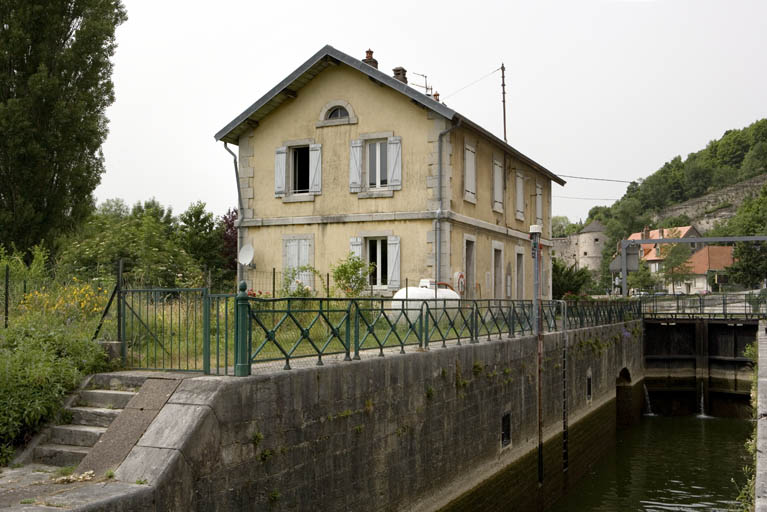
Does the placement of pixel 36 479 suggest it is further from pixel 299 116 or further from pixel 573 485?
pixel 299 116

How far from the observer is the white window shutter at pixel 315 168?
19.0m

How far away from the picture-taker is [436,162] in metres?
17.8

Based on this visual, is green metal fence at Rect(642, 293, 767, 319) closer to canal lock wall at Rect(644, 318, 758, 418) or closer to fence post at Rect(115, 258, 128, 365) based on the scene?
canal lock wall at Rect(644, 318, 758, 418)

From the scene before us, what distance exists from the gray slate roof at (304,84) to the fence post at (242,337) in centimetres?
1113

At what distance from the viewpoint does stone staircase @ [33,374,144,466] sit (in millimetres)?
7020

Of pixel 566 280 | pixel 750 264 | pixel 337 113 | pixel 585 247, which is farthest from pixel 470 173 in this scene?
pixel 585 247

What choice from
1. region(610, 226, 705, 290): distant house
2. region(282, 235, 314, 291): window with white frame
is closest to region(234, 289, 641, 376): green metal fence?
region(282, 235, 314, 291): window with white frame

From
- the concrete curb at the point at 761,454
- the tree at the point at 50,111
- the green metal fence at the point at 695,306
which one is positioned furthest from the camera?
the green metal fence at the point at 695,306

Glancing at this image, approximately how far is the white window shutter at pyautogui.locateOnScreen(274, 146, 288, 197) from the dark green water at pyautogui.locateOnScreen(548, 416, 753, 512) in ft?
32.7

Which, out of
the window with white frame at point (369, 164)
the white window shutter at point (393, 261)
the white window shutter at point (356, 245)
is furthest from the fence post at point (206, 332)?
the window with white frame at point (369, 164)

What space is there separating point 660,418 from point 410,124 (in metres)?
13.3

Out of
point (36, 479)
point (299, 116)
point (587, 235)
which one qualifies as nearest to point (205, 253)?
point (299, 116)

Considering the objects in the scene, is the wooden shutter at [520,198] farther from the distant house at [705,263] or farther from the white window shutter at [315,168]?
the distant house at [705,263]

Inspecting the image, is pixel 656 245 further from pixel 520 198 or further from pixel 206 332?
pixel 206 332
